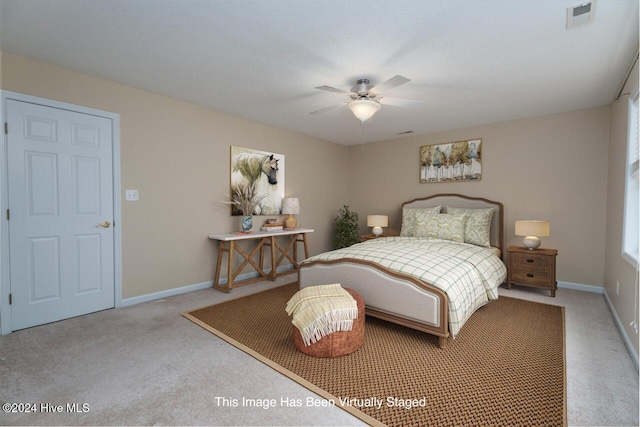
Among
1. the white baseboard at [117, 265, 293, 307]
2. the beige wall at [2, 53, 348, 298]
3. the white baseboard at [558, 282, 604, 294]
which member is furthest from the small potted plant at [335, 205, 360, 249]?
the white baseboard at [558, 282, 604, 294]

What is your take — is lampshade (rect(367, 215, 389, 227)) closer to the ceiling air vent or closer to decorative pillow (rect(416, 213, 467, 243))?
decorative pillow (rect(416, 213, 467, 243))

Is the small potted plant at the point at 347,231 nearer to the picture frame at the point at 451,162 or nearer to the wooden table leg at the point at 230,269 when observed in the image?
the picture frame at the point at 451,162

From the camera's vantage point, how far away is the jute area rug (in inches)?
64.4

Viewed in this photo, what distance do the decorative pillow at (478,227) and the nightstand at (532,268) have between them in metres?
0.35

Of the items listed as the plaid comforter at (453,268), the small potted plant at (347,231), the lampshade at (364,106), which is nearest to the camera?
the plaid comforter at (453,268)

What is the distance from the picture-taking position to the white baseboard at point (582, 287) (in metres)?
3.79

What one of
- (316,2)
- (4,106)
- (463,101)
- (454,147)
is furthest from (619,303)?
(4,106)

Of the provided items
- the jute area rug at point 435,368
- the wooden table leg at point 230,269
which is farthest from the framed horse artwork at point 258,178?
the jute area rug at point 435,368

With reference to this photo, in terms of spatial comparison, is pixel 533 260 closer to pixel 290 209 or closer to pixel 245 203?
pixel 290 209

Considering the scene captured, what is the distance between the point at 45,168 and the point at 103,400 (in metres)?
2.20

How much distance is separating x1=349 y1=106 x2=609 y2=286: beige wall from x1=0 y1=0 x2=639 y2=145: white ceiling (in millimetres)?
488

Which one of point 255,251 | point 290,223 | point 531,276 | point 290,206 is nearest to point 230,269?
point 255,251

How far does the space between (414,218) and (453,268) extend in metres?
2.00

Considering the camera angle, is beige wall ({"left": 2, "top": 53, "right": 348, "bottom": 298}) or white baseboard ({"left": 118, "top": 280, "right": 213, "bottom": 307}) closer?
beige wall ({"left": 2, "top": 53, "right": 348, "bottom": 298})
